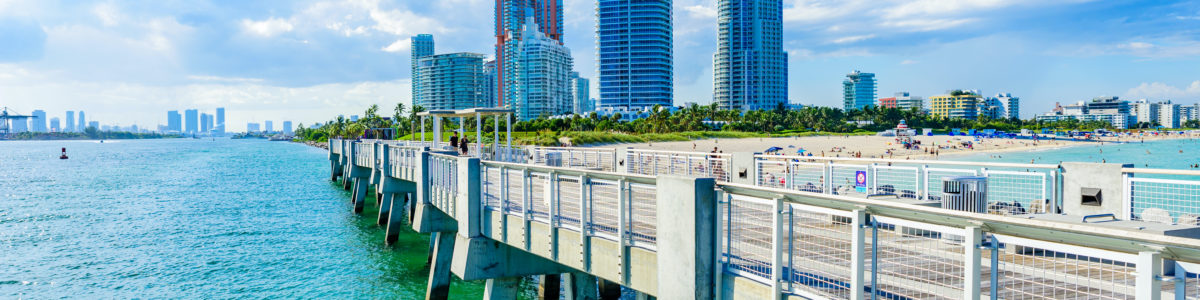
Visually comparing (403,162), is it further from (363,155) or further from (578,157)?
(363,155)

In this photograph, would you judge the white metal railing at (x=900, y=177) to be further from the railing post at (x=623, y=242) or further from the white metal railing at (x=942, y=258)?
the railing post at (x=623, y=242)

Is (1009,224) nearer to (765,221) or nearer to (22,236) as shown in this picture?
(765,221)

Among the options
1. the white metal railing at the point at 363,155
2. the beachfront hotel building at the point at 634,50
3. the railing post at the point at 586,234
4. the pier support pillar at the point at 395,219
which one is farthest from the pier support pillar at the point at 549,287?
the beachfront hotel building at the point at 634,50

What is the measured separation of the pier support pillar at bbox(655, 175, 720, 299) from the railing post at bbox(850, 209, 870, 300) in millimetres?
1748

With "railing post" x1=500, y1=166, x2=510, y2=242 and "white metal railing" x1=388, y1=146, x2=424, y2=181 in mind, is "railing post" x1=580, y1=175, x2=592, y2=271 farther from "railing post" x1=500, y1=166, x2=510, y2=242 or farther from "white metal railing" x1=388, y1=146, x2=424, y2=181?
"white metal railing" x1=388, y1=146, x2=424, y2=181

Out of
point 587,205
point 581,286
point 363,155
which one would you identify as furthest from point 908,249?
point 363,155

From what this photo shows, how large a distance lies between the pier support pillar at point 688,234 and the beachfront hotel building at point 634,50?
583 feet

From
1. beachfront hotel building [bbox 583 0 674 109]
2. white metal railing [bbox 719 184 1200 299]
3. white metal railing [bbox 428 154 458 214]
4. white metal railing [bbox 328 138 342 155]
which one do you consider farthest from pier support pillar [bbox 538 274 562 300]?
beachfront hotel building [bbox 583 0 674 109]

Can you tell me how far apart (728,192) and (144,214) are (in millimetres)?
44158

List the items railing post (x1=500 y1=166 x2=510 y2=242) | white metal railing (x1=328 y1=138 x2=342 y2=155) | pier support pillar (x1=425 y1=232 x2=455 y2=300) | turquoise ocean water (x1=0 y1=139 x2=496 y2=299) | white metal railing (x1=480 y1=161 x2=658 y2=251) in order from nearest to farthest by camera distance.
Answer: white metal railing (x1=480 y1=161 x2=658 y2=251), railing post (x1=500 y1=166 x2=510 y2=242), pier support pillar (x1=425 y1=232 x2=455 y2=300), turquoise ocean water (x1=0 y1=139 x2=496 y2=299), white metal railing (x1=328 y1=138 x2=342 y2=155)

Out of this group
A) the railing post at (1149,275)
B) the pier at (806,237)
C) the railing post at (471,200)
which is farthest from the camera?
the railing post at (471,200)

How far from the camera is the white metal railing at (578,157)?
75.3ft

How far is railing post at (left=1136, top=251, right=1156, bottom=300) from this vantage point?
3.28 metres

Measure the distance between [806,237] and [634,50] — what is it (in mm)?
178778
